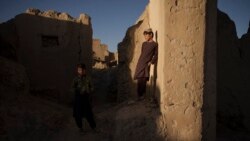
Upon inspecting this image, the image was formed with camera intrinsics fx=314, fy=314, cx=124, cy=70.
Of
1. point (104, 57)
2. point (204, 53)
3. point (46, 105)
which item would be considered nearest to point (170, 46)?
point (204, 53)

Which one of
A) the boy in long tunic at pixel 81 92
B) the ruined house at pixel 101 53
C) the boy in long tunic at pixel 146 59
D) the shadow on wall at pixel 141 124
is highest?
the ruined house at pixel 101 53

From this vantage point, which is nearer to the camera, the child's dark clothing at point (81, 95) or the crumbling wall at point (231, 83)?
the child's dark clothing at point (81, 95)

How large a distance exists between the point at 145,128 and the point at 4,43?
575 cm

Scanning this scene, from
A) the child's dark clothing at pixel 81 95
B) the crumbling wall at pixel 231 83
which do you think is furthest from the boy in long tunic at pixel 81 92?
the crumbling wall at pixel 231 83

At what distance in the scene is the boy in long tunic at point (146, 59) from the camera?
5258mm

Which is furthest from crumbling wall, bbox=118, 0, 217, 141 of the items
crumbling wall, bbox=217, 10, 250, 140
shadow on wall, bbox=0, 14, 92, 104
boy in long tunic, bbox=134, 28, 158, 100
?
shadow on wall, bbox=0, 14, 92, 104

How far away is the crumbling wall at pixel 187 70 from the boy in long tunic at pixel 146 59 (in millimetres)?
645

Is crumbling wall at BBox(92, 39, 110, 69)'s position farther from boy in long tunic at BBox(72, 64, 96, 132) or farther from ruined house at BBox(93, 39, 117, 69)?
boy in long tunic at BBox(72, 64, 96, 132)

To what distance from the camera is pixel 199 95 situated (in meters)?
4.44

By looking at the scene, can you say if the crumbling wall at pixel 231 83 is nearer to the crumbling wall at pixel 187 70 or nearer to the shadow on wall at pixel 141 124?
the shadow on wall at pixel 141 124

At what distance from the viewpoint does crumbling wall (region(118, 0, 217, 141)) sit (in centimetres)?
444

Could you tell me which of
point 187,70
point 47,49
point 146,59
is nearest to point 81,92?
point 146,59

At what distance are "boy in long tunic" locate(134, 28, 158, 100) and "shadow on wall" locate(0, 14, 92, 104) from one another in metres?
4.05

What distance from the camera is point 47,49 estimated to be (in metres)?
9.12
